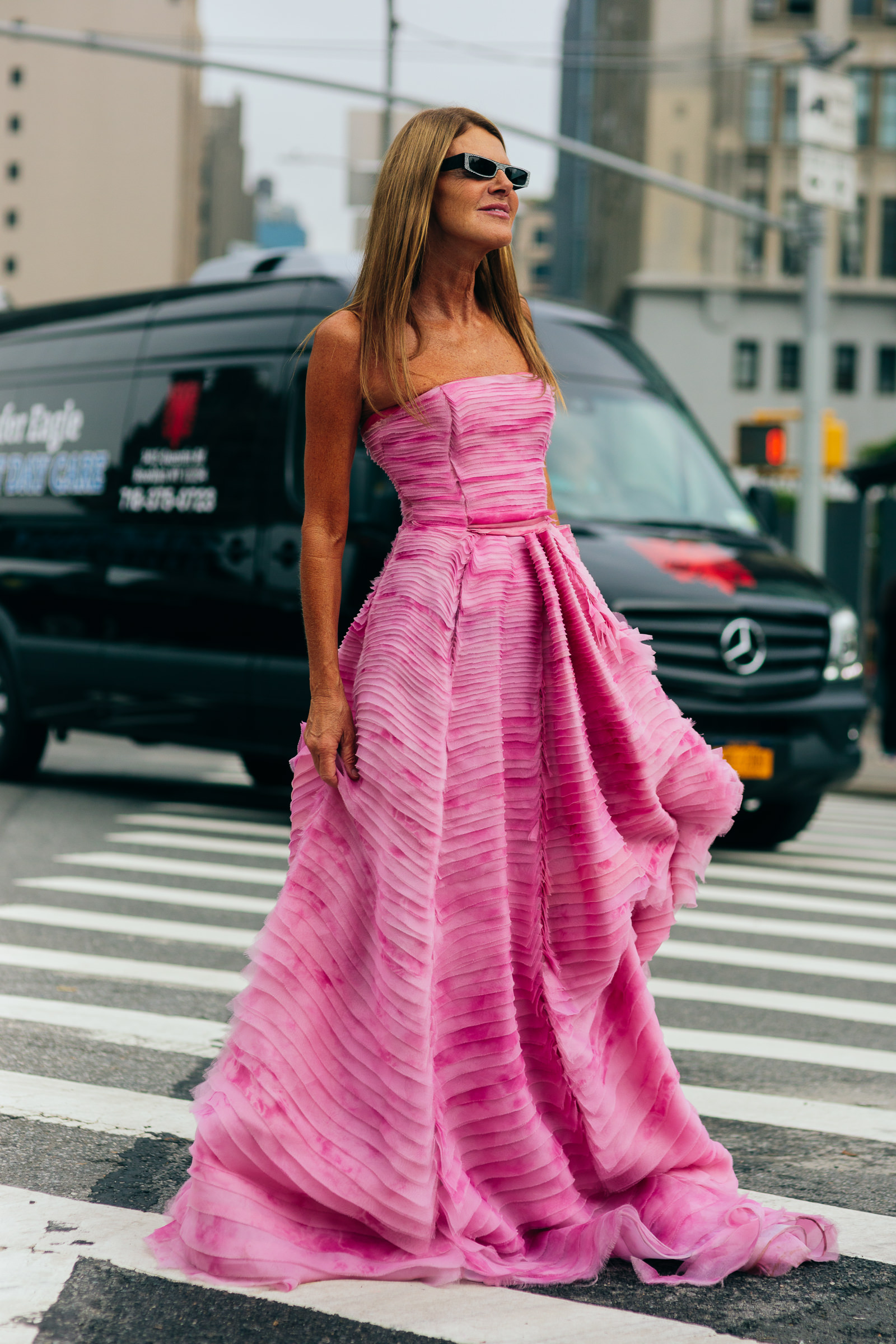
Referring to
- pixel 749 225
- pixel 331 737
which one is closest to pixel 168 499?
pixel 331 737

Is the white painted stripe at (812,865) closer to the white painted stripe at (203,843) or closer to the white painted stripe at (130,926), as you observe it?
the white painted stripe at (203,843)

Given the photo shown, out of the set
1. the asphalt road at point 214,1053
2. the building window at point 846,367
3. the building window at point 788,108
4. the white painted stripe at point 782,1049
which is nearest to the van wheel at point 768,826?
the asphalt road at point 214,1053

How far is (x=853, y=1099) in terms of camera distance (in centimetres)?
435

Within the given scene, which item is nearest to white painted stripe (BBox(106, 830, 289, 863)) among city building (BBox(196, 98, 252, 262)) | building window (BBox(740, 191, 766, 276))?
building window (BBox(740, 191, 766, 276))

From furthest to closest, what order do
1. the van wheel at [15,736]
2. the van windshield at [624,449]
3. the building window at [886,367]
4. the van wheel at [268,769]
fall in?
the building window at [886,367], the van wheel at [268,769], the van wheel at [15,736], the van windshield at [624,449]

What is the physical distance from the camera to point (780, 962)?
627 cm

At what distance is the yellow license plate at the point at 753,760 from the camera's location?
26.1 feet

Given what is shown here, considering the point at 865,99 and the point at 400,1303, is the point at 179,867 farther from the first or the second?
the point at 865,99

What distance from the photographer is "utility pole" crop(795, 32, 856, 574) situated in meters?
14.9

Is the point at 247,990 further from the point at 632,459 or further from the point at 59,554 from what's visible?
the point at 59,554

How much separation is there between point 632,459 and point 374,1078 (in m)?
6.12

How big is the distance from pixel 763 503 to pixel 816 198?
6523 mm

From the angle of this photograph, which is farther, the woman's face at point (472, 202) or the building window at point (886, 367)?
the building window at point (886, 367)

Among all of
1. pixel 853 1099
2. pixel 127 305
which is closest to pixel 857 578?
pixel 127 305
